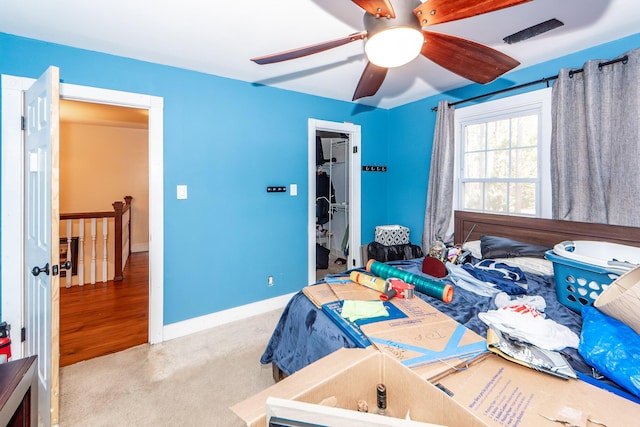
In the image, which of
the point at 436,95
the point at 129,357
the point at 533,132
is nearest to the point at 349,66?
the point at 436,95

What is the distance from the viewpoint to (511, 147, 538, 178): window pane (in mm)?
2715

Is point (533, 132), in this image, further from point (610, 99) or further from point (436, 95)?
point (436, 95)

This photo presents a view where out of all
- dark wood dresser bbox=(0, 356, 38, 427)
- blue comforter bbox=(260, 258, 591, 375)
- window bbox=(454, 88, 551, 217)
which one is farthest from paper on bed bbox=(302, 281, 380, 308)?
window bbox=(454, 88, 551, 217)

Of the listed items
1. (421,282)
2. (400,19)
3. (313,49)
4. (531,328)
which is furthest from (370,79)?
(531,328)

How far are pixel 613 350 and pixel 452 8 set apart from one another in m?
1.38

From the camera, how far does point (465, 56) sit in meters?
1.53

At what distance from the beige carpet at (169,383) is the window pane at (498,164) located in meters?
2.79

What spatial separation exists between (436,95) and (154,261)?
3473mm

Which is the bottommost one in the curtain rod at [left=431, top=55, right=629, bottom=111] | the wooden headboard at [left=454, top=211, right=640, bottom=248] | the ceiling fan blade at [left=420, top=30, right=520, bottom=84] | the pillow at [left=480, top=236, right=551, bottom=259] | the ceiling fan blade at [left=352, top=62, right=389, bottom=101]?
the pillow at [left=480, top=236, right=551, bottom=259]

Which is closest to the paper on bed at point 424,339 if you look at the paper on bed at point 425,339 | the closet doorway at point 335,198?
the paper on bed at point 425,339

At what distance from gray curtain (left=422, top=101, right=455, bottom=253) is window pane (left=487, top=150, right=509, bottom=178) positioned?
0.36 metres

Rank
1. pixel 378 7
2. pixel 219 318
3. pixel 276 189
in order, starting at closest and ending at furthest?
1. pixel 378 7
2. pixel 219 318
3. pixel 276 189

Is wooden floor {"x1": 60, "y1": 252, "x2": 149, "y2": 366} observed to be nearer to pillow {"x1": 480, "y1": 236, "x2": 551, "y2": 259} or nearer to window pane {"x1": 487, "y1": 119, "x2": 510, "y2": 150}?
pillow {"x1": 480, "y1": 236, "x2": 551, "y2": 259}

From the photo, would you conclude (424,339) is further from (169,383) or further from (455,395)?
(169,383)
